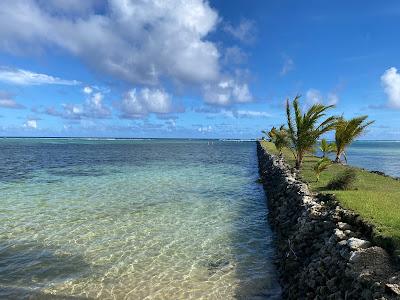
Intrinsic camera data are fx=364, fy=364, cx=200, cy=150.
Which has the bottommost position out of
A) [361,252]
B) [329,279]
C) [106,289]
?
[106,289]

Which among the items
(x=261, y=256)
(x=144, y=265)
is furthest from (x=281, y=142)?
(x=144, y=265)

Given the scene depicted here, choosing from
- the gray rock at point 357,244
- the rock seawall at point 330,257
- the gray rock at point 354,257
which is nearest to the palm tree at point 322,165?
the rock seawall at point 330,257

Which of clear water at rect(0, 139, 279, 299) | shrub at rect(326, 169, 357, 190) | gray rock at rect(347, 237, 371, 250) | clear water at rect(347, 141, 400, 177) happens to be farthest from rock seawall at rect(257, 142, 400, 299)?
clear water at rect(347, 141, 400, 177)

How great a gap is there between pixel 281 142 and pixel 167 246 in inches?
990

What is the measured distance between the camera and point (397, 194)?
1519 cm

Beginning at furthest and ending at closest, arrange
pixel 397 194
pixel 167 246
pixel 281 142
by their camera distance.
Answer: pixel 281 142 → pixel 397 194 → pixel 167 246

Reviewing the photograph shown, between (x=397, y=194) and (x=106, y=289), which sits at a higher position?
(x=397, y=194)

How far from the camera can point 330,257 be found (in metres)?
8.88

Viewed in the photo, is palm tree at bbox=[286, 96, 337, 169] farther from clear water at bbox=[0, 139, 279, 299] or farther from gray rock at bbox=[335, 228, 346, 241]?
gray rock at bbox=[335, 228, 346, 241]

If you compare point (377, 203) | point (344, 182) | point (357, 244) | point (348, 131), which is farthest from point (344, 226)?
point (348, 131)

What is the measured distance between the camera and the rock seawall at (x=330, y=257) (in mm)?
7051

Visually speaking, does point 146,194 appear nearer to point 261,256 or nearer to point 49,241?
point 49,241

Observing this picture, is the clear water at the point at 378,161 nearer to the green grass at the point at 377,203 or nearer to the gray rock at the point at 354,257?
the green grass at the point at 377,203

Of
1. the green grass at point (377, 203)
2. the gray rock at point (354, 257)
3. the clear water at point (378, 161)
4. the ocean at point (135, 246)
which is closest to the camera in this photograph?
the gray rock at point (354, 257)
